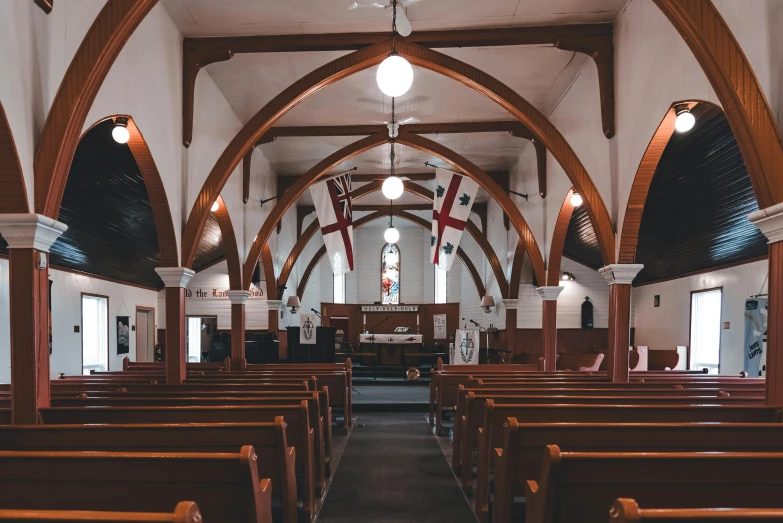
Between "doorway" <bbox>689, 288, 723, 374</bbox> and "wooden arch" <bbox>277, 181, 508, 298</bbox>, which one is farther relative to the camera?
"wooden arch" <bbox>277, 181, 508, 298</bbox>

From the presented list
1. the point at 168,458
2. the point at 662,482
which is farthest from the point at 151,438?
the point at 662,482

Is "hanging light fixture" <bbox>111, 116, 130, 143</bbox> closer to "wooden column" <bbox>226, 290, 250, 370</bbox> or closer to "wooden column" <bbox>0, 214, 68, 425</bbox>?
"wooden column" <bbox>0, 214, 68, 425</bbox>

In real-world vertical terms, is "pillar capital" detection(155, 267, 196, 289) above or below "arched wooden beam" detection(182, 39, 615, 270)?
below

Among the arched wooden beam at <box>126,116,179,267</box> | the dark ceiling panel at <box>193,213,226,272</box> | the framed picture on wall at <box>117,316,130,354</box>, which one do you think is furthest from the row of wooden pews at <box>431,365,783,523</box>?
the framed picture on wall at <box>117,316,130,354</box>

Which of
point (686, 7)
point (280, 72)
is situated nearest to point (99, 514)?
point (686, 7)

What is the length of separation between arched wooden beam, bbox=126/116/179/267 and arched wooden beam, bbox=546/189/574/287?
5.45 metres

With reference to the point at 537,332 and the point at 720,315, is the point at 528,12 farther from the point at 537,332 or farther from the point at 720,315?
the point at 537,332

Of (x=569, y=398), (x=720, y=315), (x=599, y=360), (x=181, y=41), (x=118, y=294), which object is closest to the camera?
(x=569, y=398)

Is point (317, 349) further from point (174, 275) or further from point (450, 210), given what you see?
point (174, 275)

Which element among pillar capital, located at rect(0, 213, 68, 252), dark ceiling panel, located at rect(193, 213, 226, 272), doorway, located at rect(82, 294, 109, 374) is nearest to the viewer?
pillar capital, located at rect(0, 213, 68, 252)

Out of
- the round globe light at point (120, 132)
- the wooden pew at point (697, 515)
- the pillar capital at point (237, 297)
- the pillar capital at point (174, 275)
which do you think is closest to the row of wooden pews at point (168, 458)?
the wooden pew at point (697, 515)

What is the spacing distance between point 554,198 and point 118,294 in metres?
9.59

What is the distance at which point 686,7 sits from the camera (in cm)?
373

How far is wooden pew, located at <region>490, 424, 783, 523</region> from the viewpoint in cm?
294
